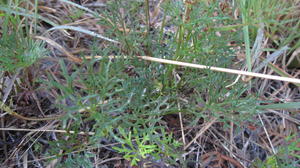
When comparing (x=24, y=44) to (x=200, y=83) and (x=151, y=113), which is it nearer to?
(x=151, y=113)

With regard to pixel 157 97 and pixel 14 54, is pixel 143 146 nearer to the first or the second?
pixel 157 97

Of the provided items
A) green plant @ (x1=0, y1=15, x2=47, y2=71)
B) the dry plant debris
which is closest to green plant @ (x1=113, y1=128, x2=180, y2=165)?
the dry plant debris

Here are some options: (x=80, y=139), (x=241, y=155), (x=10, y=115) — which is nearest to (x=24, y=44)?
(x=10, y=115)

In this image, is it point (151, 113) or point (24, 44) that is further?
point (24, 44)

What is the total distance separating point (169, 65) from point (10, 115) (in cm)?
69

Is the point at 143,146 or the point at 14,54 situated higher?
the point at 14,54

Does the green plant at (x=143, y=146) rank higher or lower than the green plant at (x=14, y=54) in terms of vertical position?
lower

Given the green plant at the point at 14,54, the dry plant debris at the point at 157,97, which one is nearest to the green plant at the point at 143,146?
the dry plant debris at the point at 157,97

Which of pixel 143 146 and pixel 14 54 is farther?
pixel 14 54

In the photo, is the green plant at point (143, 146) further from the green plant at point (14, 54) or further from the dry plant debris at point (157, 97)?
the green plant at point (14, 54)

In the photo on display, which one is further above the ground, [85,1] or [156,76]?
[85,1]

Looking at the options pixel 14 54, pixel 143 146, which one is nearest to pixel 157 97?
pixel 143 146

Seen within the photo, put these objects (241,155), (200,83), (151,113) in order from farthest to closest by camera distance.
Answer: (241,155), (200,83), (151,113)

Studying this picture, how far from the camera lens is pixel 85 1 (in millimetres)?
1686
